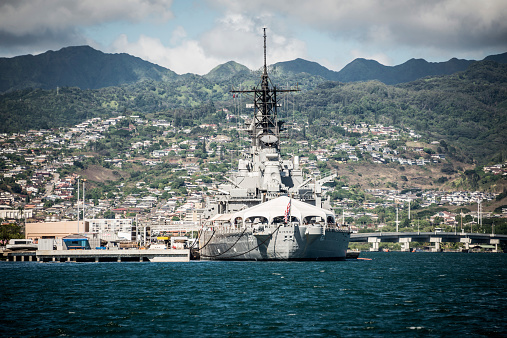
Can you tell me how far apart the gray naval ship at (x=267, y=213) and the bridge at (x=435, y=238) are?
80.2 m

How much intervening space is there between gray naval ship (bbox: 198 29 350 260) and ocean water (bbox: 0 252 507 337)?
4.84 m

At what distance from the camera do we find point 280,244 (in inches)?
2844

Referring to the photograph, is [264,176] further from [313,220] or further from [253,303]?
[253,303]

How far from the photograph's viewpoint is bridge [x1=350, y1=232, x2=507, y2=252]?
170 m

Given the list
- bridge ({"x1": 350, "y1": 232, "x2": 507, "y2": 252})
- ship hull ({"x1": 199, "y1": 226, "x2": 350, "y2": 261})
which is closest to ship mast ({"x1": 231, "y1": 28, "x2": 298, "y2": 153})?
ship hull ({"x1": 199, "y1": 226, "x2": 350, "y2": 261})

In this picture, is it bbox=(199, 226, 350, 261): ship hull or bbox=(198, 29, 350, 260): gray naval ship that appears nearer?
bbox=(199, 226, 350, 261): ship hull

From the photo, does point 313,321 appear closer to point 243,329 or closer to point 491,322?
point 243,329

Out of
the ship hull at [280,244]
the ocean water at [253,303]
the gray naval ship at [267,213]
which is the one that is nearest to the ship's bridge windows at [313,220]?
the gray naval ship at [267,213]

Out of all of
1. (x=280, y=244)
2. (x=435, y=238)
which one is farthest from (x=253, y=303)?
(x=435, y=238)

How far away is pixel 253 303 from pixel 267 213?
28000 millimetres

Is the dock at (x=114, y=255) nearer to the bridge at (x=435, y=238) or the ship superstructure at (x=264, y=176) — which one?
the ship superstructure at (x=264, y=176)

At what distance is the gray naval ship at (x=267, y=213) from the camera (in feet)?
238

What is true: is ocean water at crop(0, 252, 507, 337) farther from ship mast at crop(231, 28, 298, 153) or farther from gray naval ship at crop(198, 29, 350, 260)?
ship mast at crop(231, 28, 298, 153)

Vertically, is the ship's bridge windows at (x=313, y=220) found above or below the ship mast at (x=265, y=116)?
below
